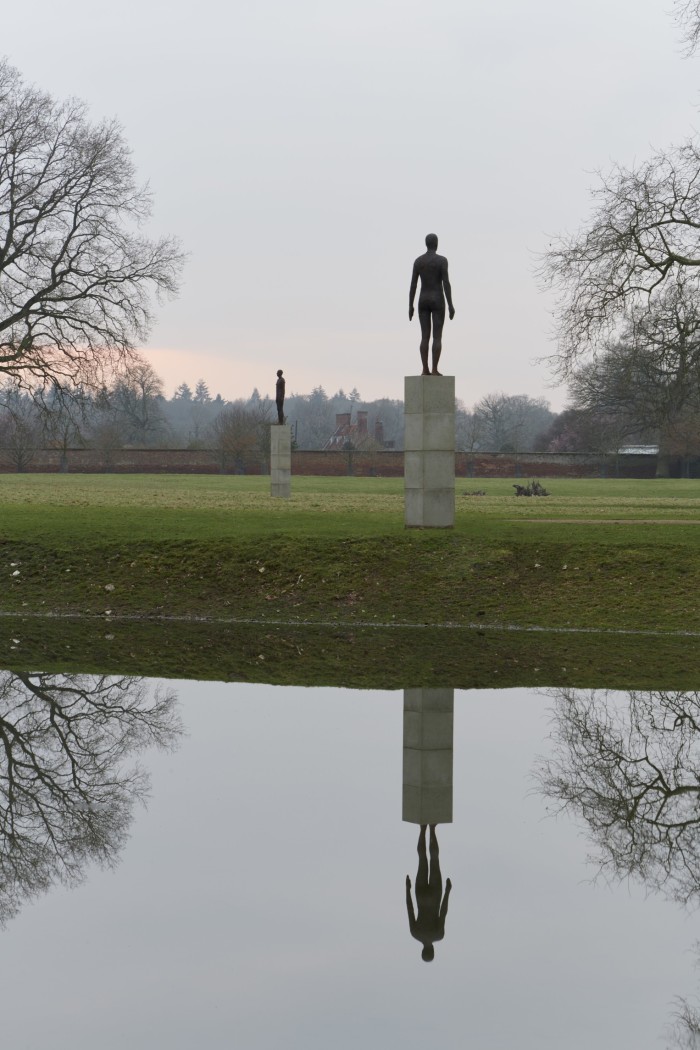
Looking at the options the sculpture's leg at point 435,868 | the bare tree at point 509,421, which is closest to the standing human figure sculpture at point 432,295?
the sculpture's leg at point 435,868

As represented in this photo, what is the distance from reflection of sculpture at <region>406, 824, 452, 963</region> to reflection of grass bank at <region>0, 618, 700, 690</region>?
485 cm

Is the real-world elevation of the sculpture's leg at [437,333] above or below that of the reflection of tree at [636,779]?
above

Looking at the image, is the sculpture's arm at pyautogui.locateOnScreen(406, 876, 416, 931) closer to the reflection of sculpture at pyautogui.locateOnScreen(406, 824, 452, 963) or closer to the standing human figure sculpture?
the reflection of sculpture at pyautogui.locateOnScreen(406, 824, 452, 963)

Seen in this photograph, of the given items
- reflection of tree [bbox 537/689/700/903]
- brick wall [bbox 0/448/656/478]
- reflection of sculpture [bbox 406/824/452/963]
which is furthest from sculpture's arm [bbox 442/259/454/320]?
brick wall [bbox 0/448/656/478]

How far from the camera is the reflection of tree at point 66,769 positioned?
609cm

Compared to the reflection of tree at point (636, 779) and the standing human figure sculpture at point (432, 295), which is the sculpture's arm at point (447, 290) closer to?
the standing human figure sculpture at point (432, 295)

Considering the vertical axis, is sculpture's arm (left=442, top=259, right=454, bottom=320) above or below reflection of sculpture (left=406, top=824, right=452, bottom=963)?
above

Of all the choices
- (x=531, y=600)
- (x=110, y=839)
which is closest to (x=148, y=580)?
(x=531, y=600)

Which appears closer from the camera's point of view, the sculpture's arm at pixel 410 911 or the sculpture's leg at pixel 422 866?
the sculpture's arm at pixel 410 911

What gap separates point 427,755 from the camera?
8.17 meters

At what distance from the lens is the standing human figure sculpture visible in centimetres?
1928

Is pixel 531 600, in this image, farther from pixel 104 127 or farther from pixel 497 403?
pixel 497 403

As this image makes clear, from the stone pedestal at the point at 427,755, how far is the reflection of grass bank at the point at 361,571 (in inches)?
227

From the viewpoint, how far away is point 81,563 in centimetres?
1880
